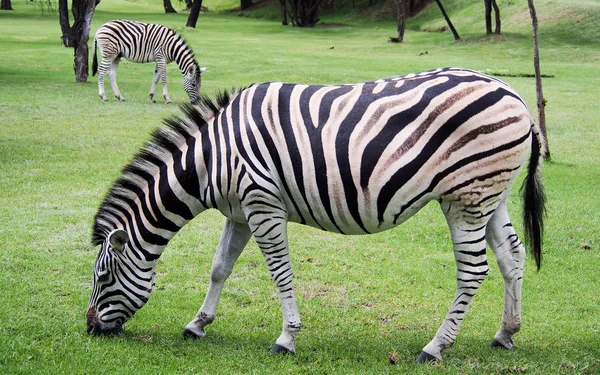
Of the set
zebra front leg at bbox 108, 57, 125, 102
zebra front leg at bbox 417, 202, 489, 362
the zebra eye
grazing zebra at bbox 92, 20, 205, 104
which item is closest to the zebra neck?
grazing zebra at bbox 92, 20, 205, 104

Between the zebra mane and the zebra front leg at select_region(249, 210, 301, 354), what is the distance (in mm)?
947

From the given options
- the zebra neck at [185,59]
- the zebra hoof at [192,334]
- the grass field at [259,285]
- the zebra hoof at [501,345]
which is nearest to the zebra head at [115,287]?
the grass field at [259,285]

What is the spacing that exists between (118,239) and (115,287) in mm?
400

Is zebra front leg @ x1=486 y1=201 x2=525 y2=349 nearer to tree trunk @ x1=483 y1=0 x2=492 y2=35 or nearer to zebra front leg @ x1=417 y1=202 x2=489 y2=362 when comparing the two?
zebra front leg @ x1=417 y1=202 x2=489 y2=362

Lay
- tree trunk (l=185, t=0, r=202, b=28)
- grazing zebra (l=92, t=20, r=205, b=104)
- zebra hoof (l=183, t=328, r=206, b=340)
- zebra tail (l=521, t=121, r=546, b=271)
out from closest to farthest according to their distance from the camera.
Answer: zebra hoof (l=183, t=328, r=206, b=340), zebra tail (l=521, t=121, r=546, b=271), grazing zebra (l=92, t=20, r=205, b=104), tree trunk (l=185, t=0, r=202, b=28)

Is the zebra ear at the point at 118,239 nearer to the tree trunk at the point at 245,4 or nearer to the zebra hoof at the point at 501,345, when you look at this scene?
the zebra hoof at the point at 501,345

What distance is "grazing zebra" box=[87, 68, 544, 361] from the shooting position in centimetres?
551

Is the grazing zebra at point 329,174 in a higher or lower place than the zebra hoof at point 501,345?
higher

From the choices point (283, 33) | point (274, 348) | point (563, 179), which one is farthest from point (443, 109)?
point (283, 33)

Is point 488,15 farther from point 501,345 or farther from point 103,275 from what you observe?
point 103,275

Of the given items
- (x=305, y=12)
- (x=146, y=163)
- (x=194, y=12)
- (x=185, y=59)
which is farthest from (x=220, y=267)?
(x=305, y=12)

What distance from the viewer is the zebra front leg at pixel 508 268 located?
234 inches

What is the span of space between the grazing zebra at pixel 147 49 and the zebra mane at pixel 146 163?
51.6 ft

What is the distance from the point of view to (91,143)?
14805 mm
